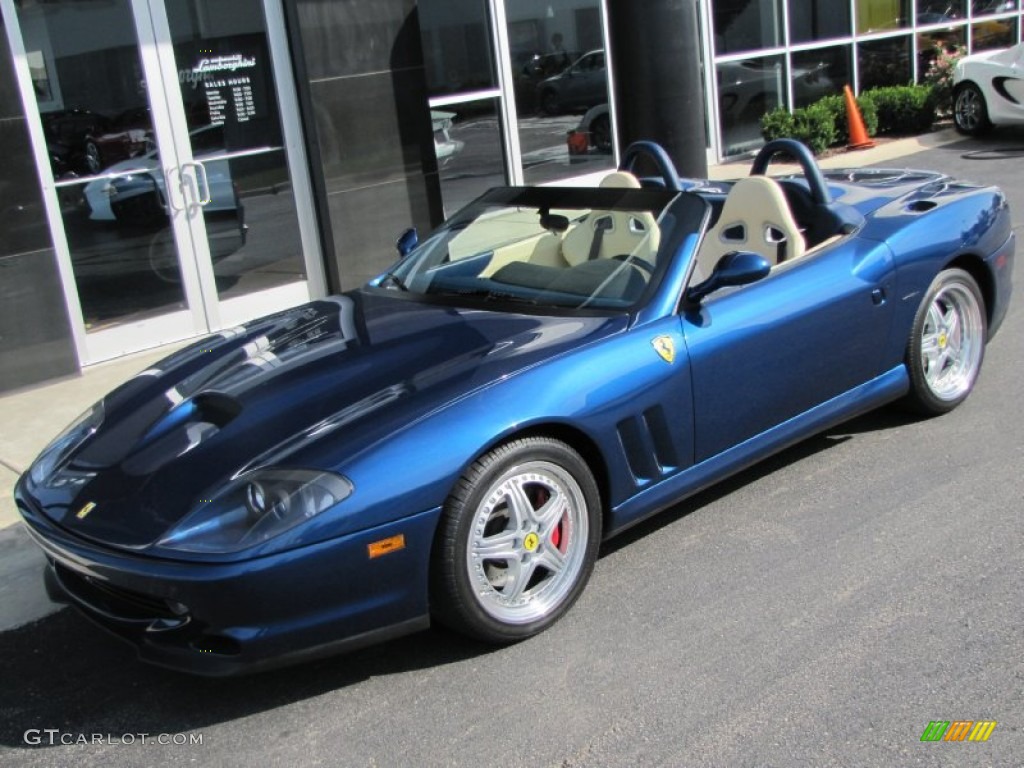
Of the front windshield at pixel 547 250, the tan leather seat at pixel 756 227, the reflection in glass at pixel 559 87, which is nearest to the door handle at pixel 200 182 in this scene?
the front windshield at pixel 547 250

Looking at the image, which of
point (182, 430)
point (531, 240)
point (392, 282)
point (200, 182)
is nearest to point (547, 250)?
point (531, 240)

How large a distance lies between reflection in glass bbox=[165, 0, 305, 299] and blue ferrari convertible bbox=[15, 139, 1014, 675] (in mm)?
3353

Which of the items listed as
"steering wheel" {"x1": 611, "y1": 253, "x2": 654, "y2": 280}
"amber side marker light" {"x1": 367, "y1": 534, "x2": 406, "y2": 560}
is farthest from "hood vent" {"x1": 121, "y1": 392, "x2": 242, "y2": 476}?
"steering wheel" {"x1": 611, "y1": 253, "x2": 654, "y2": 280}

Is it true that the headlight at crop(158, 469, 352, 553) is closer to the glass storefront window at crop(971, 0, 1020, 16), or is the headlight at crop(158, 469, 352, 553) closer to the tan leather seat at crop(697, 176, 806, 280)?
the tan leather seat at crop(697, 176, 806, 280)

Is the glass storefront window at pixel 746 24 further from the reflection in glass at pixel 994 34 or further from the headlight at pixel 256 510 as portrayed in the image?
the headlight at pixel 256 510

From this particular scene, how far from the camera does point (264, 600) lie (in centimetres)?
310

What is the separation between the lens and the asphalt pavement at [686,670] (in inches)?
120

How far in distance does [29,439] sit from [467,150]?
5.70 m

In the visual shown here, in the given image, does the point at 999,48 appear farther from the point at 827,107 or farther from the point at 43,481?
the point at 43,481

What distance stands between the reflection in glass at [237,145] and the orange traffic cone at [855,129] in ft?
27.0

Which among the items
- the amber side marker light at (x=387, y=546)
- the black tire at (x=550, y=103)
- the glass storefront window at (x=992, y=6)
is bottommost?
the amber side marker light at (x=387, y=546)

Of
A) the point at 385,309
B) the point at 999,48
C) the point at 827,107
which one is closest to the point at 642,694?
the point at 385,309

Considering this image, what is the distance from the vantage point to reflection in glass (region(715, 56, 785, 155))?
1398 cm

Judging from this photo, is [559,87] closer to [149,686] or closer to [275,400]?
[275,400]
